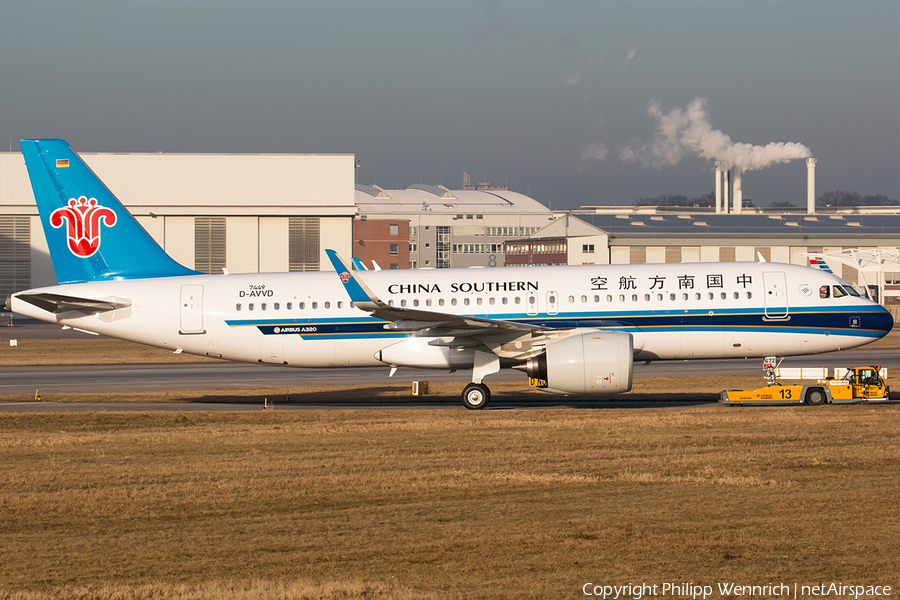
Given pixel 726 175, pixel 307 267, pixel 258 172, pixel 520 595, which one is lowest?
pixel 520 595

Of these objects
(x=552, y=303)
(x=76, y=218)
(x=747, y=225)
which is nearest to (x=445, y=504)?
(x=552, y=303)

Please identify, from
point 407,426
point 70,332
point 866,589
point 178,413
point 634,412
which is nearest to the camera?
point 866,589

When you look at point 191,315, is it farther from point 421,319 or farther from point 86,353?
point 86,353

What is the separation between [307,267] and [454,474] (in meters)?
80.3

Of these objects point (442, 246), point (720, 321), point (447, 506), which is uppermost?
point (442, 246)

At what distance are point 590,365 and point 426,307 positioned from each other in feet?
19.9

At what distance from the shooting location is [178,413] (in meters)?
28.0

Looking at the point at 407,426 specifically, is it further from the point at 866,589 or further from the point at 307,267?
the point at 307,267

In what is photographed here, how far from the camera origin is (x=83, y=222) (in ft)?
100

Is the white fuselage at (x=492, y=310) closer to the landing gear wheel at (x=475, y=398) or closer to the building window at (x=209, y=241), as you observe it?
the landing gear wheel at (x=475, y=398)

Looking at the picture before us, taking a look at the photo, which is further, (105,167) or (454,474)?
(105,167)

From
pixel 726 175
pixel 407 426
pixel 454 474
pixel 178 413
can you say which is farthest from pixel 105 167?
pixel 726 175

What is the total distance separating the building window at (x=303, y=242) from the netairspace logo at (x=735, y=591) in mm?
87437

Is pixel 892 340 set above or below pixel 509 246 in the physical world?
below
